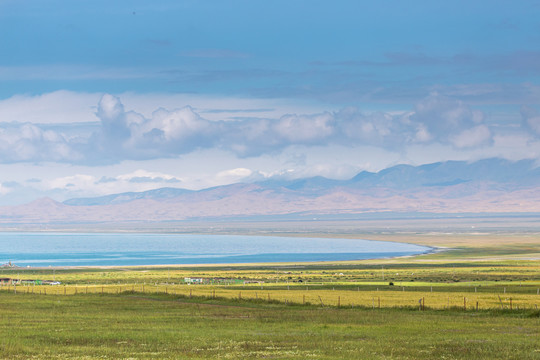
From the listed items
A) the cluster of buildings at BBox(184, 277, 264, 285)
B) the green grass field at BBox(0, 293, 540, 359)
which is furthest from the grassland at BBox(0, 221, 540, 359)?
the cluster of buildings at BBox(184, 277, 264, 285)

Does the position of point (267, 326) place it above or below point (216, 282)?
above

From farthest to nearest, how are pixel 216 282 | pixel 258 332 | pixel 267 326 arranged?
pixel 216 282, pixel 267 326, pixel 258 332

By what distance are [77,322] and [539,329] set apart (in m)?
Result: 28.8

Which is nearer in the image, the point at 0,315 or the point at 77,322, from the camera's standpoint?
the point at 77,322

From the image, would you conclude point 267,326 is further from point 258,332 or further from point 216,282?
point 216,282

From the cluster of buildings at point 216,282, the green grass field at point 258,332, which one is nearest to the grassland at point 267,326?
the green grass field at point 258,332

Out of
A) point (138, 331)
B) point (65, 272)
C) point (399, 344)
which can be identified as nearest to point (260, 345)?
→ point (399, 344)

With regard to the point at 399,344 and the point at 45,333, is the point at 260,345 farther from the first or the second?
the point at 45,333

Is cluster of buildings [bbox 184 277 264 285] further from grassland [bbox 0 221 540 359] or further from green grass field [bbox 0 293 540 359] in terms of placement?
green grass field [bbox 0 293 540 359]

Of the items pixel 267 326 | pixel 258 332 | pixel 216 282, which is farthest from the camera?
pixel 216 282

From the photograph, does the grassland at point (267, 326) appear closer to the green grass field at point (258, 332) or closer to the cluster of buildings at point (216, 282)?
the green grass field at point (258, 332)

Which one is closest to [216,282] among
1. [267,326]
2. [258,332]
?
[267,326]

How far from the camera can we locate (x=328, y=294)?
84375 millimetres

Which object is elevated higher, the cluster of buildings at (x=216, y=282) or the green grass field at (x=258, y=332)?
the green grass field at (x=258, y=332)
